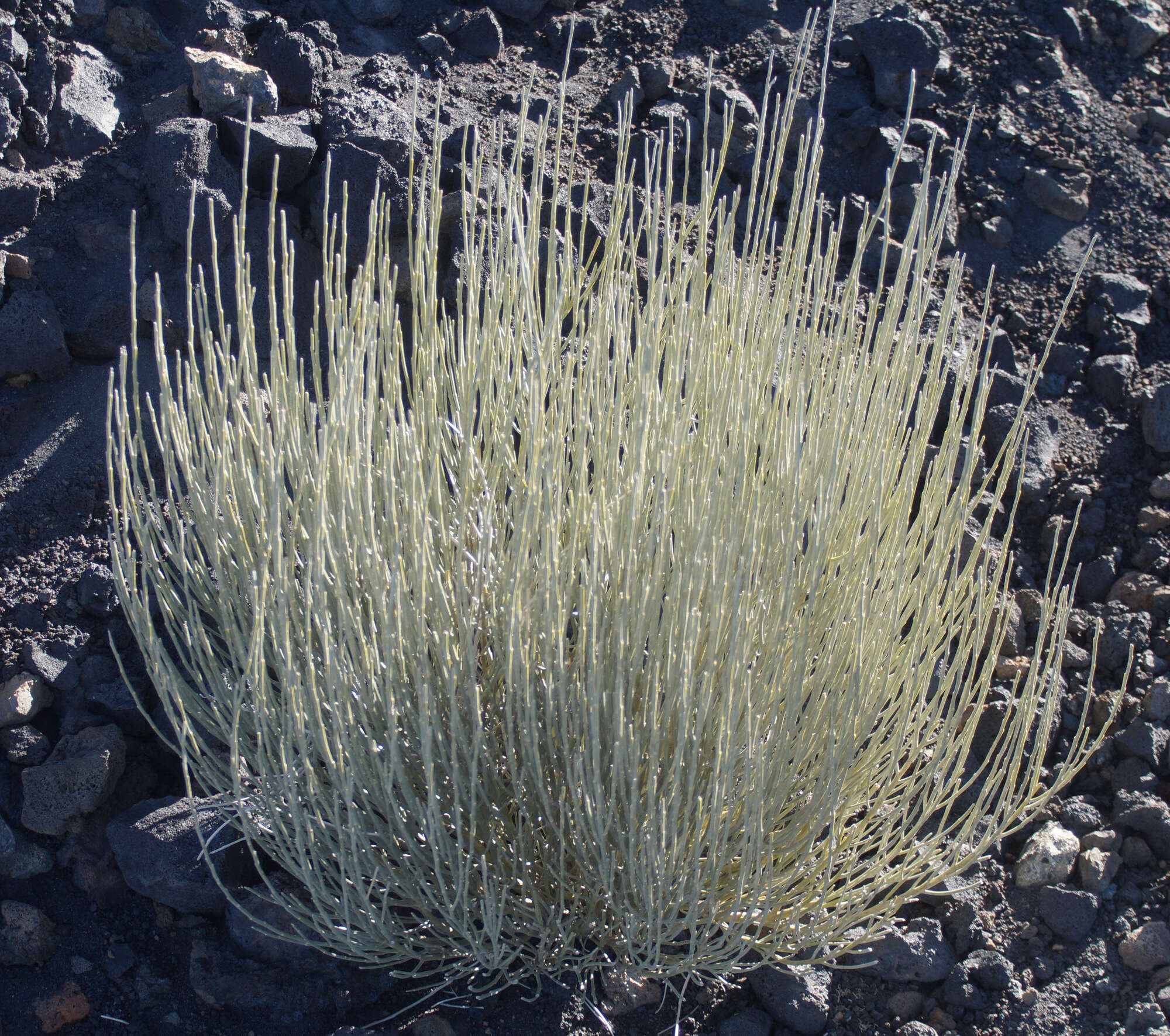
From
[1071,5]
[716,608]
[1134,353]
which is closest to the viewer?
[716,608]

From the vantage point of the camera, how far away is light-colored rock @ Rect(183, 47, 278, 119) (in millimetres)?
3086

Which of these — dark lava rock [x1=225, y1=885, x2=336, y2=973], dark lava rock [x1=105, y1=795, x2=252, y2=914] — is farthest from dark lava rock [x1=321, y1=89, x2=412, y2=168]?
dark lava rock [x1=225, y1=885, x2=336, y2=973]

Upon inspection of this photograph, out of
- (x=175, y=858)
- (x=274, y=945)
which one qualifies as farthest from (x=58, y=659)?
(x=274, y=945)

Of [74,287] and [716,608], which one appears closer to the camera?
[716,608]

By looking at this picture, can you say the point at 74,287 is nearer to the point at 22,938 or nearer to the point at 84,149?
the point at 84,149

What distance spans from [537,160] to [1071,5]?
3494mm

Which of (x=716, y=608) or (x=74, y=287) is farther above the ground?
(x=716, y=608)

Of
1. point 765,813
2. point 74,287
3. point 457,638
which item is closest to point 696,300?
point 457,638

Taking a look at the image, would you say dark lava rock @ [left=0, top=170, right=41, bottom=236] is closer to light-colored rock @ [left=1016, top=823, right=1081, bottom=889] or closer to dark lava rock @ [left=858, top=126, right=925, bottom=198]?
dark lava rock @ [left=858, top=126, right=925, bottom=198]

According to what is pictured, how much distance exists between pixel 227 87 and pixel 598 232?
113 centimetres

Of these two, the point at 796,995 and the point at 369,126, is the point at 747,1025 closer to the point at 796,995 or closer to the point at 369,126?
the point at 796,995

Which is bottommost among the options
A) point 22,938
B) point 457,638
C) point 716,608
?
point 22,938

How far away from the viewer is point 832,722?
1.58m

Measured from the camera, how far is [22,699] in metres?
2.24
